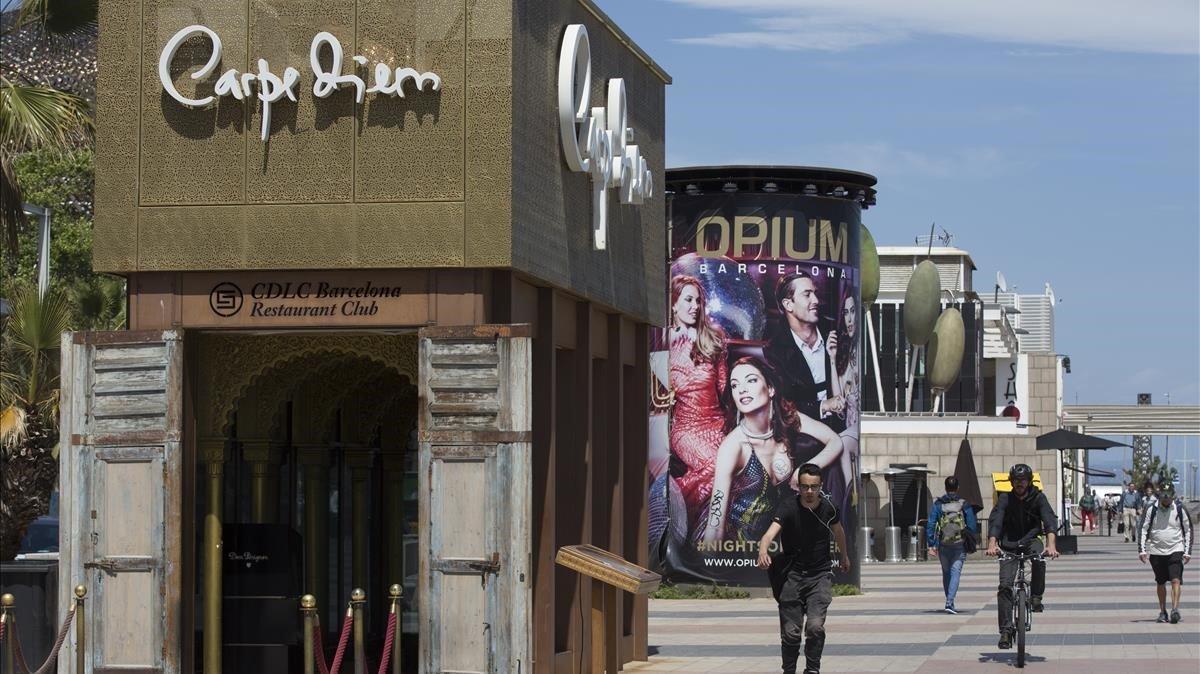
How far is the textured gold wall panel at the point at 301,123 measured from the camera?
14156 mm

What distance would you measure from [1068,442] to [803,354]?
1767cm

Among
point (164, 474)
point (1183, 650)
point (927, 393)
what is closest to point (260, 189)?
point (164, 474)

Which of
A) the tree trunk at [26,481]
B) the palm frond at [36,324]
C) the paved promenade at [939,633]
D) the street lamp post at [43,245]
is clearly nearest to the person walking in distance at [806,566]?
the paved promenade at [939,633]

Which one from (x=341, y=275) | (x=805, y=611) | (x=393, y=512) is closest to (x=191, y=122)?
(x=341, y=275)

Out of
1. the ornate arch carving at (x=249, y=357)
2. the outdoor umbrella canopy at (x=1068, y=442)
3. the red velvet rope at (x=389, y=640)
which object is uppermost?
the ornate arch carving at (x=249, y=357)

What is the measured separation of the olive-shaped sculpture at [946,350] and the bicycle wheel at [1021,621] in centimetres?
3883

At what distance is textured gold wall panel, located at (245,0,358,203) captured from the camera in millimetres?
14156

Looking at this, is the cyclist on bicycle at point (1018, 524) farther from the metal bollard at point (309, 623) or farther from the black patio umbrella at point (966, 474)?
the black patio umbrella at point (966, 474)

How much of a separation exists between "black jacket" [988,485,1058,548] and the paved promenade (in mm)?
1128

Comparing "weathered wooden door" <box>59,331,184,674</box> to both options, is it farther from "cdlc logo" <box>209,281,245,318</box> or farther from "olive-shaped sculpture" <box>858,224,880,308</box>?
"olive-shaped sculpture" <box>858,224,880,308</box>

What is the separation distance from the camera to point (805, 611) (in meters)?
14.4

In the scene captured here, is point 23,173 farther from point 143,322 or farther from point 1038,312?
point 1038,312

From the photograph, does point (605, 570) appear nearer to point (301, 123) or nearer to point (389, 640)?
point (389, 640)

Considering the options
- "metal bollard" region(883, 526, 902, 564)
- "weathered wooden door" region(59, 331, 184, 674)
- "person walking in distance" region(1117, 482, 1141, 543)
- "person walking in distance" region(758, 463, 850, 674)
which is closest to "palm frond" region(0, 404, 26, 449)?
"weathered wooden door" region(59, 331, 184, 674)
